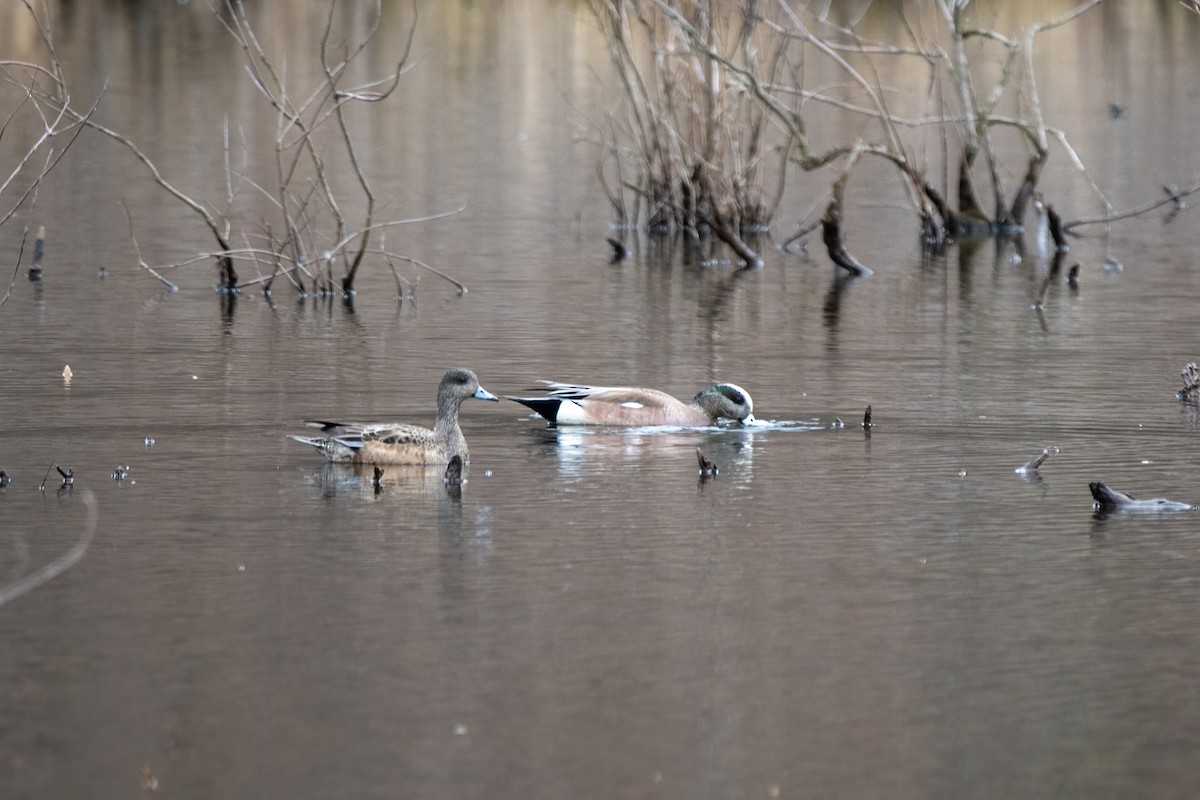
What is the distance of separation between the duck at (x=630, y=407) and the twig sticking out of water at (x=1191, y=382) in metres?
2.85

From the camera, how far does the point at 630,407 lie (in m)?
11.9

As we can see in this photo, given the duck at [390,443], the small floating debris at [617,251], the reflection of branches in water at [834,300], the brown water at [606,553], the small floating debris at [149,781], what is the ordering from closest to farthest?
1. the small floating debris at [149,781]
2. the brown water at [606,553]
3. the duck at [390,443]
4. the reflection of branches in water at [834,300]
5. the small floating debris at [617,251]

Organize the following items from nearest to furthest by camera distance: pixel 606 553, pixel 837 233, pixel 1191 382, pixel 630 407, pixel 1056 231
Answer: pixel 606 553 < pixel 630 407 < pixel 1191 382 < pixel 837 233 < pixel 1056 231

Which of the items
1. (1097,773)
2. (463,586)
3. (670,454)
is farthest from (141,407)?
(1097,773)

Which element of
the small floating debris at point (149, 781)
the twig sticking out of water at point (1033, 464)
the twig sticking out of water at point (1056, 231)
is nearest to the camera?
the small floating debris at point (149, 781)

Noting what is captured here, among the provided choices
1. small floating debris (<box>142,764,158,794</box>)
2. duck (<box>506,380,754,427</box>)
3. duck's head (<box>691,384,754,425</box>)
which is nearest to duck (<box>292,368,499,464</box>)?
duck (<box>506,380,754,427</box>)

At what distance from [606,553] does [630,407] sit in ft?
11.7

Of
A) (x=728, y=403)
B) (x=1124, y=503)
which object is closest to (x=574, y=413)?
(x=728, y=403)

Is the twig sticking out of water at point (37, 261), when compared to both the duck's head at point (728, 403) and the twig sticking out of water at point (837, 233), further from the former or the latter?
the duck's head at point (728, 403)

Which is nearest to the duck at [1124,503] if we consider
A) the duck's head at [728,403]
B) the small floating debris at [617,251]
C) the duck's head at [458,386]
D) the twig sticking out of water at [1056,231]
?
the duck's head at [728,403]

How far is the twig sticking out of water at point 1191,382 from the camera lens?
12.7 metres

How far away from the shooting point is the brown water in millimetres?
5918

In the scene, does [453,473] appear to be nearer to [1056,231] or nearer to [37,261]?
[37,261]

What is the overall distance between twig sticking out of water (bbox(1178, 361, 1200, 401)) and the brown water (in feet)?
0.40
